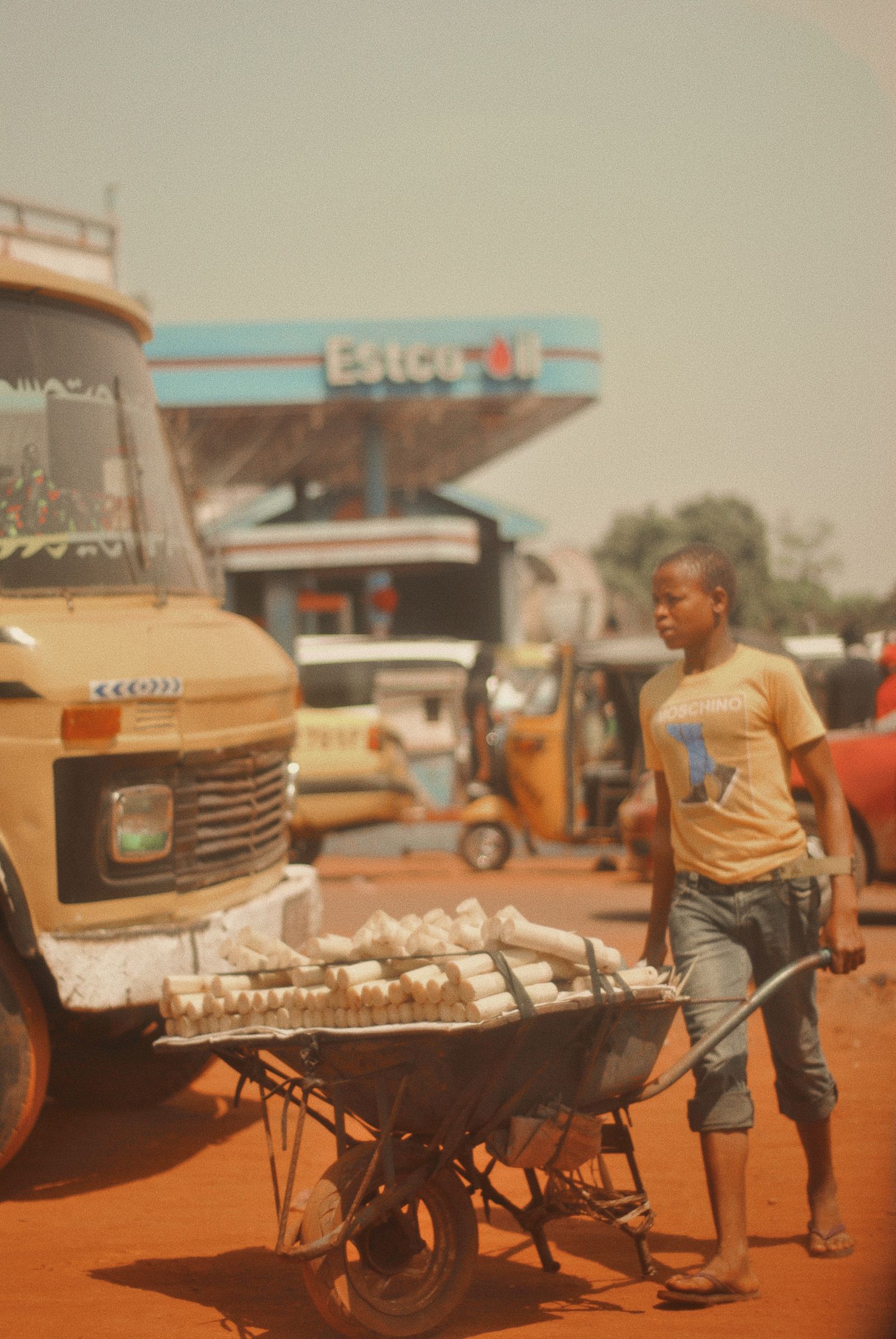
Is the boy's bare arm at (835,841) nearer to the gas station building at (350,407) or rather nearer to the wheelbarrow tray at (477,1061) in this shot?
the wheelbarrow tray at (477,1061)

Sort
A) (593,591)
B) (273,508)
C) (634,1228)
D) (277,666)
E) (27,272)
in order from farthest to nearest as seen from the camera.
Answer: (593,591) < (273,508) < (277,666) < (27,272) < (634,1228)

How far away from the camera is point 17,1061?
498cm

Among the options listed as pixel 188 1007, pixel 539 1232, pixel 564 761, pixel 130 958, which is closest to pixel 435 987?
pixel 188 1007

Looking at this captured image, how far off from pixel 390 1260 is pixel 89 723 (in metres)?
2.01

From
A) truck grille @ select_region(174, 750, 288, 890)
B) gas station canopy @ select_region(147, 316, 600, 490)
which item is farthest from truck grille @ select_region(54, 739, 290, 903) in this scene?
gas station canopy @ select_region(147, 316, 600, 490)

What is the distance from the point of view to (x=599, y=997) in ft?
12.7

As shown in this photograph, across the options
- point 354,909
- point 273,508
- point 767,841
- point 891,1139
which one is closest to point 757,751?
point 767,841

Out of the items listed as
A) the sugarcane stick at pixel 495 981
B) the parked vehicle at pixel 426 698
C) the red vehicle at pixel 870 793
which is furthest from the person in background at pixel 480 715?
the sugarcane stick at pixel 495 981

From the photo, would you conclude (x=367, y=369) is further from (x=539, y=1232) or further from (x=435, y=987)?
(x=435, y=987)

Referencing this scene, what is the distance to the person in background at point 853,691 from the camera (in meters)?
14.1

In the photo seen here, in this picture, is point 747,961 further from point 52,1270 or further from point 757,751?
point 52,1270

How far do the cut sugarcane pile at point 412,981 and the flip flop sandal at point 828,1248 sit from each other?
3.51 ft

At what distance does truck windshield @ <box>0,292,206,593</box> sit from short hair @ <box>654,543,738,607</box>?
221 centimetres

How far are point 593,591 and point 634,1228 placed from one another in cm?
3787
